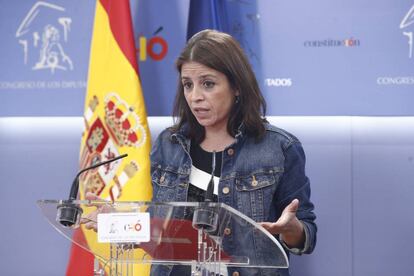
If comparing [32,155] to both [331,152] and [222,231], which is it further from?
[222,231]

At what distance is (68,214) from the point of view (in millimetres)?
1853

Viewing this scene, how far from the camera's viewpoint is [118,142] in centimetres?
365

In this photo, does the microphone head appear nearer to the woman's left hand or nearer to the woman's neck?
the woman's left hand

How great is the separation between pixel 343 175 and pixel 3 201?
176 centimetres

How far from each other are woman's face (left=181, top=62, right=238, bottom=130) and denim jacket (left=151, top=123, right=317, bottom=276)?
10cm

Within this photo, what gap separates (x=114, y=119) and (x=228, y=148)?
132 cm

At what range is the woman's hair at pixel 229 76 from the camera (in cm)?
242

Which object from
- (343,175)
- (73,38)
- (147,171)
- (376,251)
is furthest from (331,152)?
(73,38)

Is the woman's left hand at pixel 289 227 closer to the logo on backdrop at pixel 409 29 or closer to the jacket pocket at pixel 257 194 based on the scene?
the jacket pocket at pixel 257 194

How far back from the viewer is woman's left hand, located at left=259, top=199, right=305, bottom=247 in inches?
76.5

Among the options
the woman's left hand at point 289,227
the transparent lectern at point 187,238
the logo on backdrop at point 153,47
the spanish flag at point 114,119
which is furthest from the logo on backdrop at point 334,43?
the transparent lectern at point 187,238

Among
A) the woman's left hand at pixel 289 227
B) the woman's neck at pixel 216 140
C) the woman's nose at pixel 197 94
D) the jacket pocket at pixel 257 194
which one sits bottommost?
the woman's left hand at pixel 289 227

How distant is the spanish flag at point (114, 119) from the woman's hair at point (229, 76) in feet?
3.60

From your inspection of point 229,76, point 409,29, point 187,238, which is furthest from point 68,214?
point 409,29
